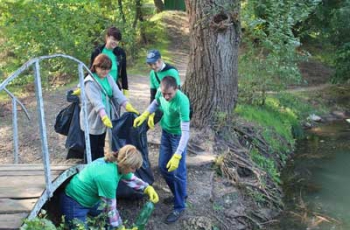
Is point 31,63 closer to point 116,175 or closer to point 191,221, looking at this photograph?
point 116,175

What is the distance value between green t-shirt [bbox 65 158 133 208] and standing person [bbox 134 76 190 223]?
2.75ft

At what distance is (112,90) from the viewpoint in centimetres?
562

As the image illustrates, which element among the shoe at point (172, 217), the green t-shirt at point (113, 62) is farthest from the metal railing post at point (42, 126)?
the green t-shirt at point (113, 62)

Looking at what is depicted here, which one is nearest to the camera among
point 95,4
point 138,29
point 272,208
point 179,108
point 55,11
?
point 179,108

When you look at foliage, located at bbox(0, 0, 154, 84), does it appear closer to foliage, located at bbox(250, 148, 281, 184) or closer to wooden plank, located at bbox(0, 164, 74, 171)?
foliage, located at bbox(250, 148, 281, 184)

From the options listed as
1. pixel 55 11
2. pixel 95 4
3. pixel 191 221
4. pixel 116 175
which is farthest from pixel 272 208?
pixel 95 4

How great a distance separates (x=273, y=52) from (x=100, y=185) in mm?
7575

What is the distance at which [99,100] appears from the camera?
5.28 metres

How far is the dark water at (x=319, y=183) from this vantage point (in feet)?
24.8

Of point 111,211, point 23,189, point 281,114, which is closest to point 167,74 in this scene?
point 111,211

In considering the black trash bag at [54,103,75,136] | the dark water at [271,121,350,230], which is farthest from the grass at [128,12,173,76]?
the black trash bag at [54,103,75,136]

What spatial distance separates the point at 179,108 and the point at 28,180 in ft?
5.67

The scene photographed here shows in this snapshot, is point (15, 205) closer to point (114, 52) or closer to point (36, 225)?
point (36, 225)

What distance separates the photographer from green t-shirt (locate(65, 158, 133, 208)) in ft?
14.2
